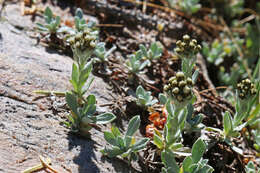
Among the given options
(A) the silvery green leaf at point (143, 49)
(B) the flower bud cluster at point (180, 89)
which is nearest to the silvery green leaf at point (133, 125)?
(B) the flower bud cluster at point (180, 89)

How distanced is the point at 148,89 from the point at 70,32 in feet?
3.65

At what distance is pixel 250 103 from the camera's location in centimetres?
309

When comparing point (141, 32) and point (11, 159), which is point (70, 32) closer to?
point (141, 32)

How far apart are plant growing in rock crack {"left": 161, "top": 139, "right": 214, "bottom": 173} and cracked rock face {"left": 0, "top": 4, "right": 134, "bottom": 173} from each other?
0.35 meters

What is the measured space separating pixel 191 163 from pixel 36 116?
1332mm

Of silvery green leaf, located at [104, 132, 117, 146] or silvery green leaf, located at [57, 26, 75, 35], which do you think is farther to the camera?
silvery green leaf, located at [57, 26, 75, 35]

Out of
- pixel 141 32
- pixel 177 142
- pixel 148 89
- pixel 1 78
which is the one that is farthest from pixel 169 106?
pixel 141 32

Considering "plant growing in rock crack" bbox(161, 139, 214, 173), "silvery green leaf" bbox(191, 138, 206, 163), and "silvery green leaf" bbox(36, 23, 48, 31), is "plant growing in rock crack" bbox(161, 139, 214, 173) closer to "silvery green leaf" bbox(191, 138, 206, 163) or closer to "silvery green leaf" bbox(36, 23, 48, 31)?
"silvery green leaf" bbox(191, 138, 206, 163)

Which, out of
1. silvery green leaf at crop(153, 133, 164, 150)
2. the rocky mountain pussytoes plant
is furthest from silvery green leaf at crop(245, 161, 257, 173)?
silvery green leaf at crop(153, 133, 164, 150)

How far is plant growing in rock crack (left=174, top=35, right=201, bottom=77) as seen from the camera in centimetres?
287

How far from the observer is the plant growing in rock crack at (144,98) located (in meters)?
3.08

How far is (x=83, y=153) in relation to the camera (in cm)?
251

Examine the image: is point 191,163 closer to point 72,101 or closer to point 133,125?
point 133,125

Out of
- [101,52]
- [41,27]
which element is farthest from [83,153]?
[41,27]
